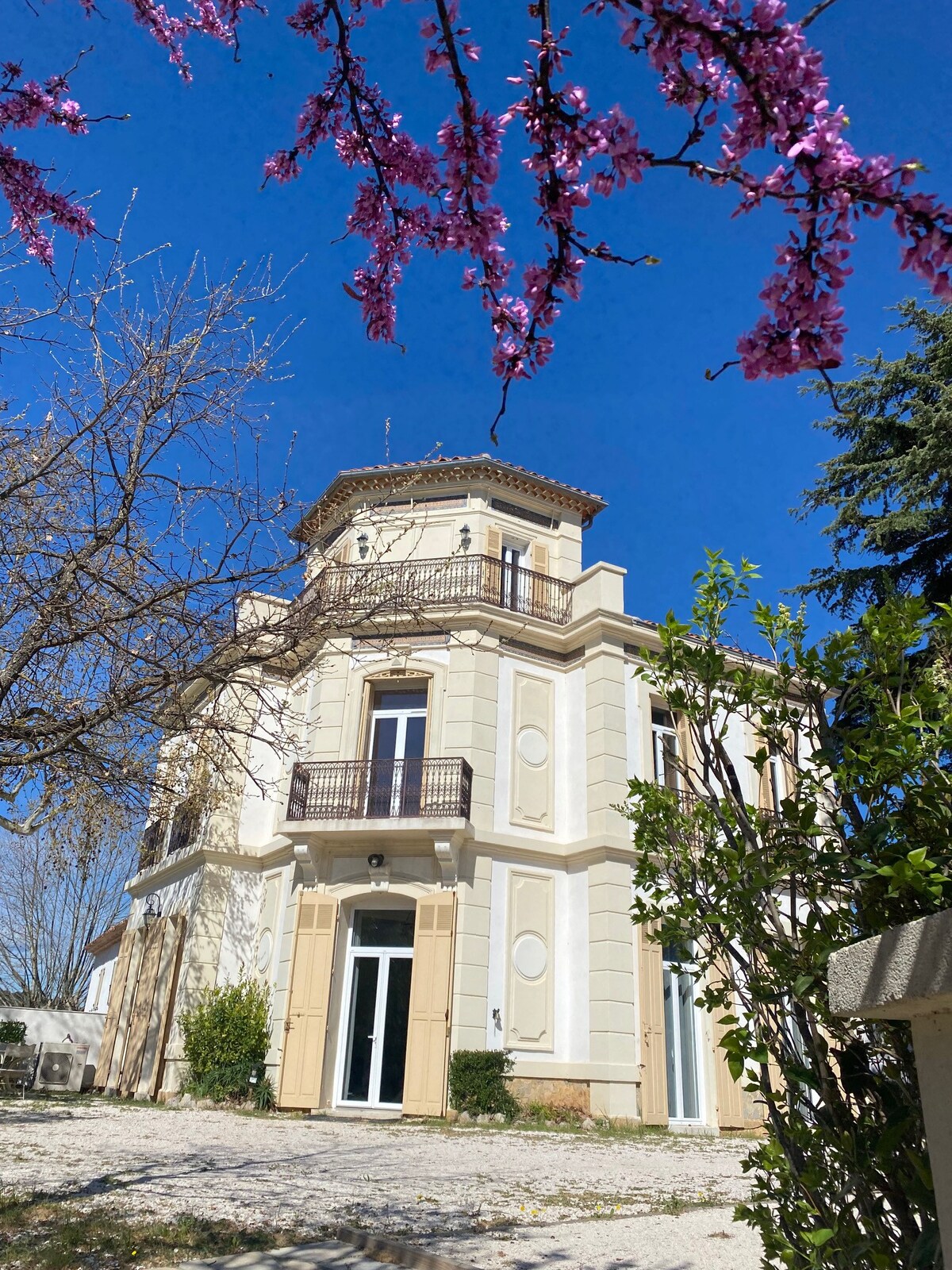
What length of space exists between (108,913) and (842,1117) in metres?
30.1

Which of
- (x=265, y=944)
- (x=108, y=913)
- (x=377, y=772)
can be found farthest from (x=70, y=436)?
(x=108, y=913)

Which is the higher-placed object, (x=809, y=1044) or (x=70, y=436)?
(x=70, y=436)

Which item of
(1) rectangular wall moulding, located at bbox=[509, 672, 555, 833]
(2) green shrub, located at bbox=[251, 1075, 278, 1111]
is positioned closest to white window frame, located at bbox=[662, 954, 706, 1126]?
(1) rectangular wall moulding, located at bbox=[509, 672, 555, 833]

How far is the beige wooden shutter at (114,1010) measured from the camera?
17.4 meters

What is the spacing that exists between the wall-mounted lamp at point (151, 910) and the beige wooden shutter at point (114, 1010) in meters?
0.98

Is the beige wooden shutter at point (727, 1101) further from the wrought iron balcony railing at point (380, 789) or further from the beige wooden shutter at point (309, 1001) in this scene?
the beige wooden shutter at point (309, 1001)

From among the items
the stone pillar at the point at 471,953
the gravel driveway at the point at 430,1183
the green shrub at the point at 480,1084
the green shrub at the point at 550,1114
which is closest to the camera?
the gravel driveway at the point at 430,1183

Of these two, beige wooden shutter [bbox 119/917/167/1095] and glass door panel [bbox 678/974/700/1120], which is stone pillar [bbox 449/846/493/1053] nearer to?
glass door panel [bbox 678/974/700/1120]

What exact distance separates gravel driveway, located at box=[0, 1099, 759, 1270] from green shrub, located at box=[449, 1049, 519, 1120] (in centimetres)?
157

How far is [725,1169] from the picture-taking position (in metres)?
8.09

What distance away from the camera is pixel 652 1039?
1311 cm

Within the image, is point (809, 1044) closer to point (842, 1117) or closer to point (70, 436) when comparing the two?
point (842, 1117)

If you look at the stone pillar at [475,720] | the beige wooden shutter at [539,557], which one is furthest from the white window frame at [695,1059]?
the beige wooden shutter at [539,557]

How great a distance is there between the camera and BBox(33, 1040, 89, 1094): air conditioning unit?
14.7 m
